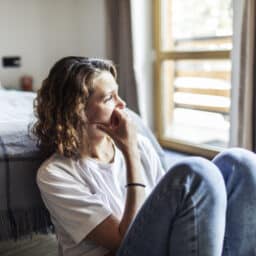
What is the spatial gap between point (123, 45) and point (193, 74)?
603mm

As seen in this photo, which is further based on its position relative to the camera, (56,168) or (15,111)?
(15,111)

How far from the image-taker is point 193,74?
A: 3.20 metres

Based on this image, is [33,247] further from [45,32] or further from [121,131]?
[45,32]

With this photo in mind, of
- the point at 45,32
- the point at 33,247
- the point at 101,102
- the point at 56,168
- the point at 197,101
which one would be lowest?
the point at 33,247

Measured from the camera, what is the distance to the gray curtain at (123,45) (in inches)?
123

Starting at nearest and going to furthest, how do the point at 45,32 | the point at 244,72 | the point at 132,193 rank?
the point at 132,193
the point at 244,72
the point at 45,32

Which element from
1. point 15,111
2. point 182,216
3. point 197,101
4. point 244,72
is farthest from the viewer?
point 197,101

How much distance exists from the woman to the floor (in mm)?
644

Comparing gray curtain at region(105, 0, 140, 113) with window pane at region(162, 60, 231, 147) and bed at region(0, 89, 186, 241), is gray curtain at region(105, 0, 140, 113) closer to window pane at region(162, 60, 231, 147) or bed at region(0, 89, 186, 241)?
window pane at region(162, 60, 231, 147)

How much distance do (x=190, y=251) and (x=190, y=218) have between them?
0.07 m

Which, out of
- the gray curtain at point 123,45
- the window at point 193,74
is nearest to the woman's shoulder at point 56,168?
the window at point 193,74

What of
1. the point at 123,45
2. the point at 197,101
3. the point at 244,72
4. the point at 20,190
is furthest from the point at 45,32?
the point at 20,190

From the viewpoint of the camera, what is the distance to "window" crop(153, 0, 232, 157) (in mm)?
2926

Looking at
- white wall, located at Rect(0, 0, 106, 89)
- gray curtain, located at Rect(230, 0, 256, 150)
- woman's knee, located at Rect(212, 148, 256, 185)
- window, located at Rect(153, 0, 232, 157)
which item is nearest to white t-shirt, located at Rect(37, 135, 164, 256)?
woman's knee, located at Rect(212, 148, 256, 185)
